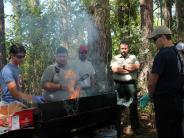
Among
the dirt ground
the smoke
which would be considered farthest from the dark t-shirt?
the smoke

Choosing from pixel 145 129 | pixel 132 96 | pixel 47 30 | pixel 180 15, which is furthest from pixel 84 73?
pixel 180 15

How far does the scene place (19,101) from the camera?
5.91 m

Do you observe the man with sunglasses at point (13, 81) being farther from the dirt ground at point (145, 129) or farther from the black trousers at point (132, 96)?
the dirt ground at point (145, 129)

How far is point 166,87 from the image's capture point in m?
5.97

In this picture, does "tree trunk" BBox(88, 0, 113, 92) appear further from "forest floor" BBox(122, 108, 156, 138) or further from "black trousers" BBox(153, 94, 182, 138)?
"black trousers" BBox(153, 94, 182, 138)

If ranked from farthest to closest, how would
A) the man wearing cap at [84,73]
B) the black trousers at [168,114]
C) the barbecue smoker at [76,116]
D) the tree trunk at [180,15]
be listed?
the tree trunk at [180,15]
the man wearing cap at [84,73]
the black trousers at [168,114]
the barbecue smoker at [76,116]

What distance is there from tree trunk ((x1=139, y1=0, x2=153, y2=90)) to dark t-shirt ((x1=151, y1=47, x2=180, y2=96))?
461 centimetres

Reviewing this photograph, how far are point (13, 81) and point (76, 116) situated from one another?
1.11m

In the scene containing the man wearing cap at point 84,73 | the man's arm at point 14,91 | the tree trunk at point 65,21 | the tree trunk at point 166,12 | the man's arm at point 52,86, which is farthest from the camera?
the tree trunk at point 166,12

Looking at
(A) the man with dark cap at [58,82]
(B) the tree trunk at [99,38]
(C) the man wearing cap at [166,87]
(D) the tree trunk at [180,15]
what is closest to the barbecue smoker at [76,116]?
(A) the man with dark cap at [58,82]

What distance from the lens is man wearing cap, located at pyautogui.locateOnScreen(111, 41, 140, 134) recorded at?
8555 mm

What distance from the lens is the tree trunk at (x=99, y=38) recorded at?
9352 millimetres

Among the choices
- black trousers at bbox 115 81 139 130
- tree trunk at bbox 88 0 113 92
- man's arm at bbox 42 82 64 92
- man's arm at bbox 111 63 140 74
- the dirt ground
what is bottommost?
the dirt ground

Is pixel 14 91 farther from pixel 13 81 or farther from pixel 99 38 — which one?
pixel 99 38
